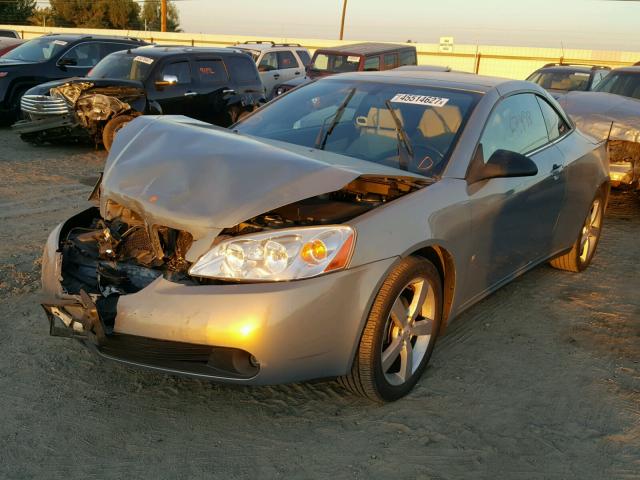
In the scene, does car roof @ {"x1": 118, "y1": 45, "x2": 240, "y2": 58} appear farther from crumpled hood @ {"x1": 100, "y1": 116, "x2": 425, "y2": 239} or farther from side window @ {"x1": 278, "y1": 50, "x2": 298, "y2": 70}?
crumpled hood @ {"x1": 100, "y1": 116, "x2": 425, "y2": 239}

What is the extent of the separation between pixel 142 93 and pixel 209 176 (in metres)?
8.13

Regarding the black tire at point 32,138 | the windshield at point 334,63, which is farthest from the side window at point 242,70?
the windshield at point 334,63

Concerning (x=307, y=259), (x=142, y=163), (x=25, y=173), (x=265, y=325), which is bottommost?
(x=25, y=173)

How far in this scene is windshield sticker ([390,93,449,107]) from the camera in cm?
409

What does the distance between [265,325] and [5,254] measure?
11.2 feet

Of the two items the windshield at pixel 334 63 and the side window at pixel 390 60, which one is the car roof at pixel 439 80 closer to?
the windshield at pixel 334 63

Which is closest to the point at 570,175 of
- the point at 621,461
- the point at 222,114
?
the point at 621,461

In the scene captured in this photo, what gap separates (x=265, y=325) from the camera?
108 inches

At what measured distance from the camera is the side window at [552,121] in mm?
4888

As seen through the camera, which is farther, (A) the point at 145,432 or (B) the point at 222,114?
(B) the point at 222,114

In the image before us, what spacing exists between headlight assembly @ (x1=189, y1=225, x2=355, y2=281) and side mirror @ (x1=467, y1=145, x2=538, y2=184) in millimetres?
1136

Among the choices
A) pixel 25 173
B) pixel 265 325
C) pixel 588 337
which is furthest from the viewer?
pixel 25 173

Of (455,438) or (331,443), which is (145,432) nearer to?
(331,443)

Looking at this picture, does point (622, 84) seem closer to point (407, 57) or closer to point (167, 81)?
point (167, 81)
